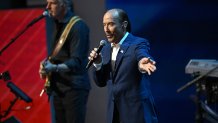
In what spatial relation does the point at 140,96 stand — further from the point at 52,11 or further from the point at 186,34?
the point at 186,34

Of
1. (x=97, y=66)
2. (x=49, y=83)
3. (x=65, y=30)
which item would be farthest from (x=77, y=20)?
(x=97, y=66)

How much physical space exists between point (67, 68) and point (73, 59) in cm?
9

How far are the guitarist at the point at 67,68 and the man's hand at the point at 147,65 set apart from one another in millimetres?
1133

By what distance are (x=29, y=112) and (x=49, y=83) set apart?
154 cm

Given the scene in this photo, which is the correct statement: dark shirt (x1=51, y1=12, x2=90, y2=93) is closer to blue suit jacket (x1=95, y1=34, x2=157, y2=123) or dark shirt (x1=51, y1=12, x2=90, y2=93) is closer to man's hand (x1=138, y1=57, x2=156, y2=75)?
blue suit jacket (x1=95, y1=34, x2=157, y2=123)

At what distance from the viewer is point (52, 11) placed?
13.1 feet

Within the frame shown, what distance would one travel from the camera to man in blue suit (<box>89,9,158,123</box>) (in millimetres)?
3098

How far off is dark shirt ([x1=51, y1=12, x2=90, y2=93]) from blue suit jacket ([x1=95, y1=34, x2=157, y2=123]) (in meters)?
0.74

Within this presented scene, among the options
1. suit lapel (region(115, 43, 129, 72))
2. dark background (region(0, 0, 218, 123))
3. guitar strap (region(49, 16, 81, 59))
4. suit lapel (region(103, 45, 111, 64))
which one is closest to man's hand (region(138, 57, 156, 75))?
suit lapel (region(115, 43, 129, 72))

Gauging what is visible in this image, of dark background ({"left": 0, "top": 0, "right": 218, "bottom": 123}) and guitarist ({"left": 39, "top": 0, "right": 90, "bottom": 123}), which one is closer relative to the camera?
guitarist ({"left": 39, "top": 0, "right": 90, "bottom": 123})

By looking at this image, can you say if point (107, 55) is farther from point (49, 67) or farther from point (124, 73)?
point (49, 67)

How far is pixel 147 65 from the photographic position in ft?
9.10

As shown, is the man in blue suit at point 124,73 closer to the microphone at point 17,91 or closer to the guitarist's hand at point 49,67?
the guitarist's hand at point 49,67

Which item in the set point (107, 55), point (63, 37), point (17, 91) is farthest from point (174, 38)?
point (17, 91)
